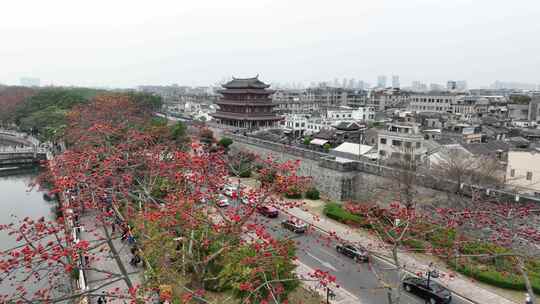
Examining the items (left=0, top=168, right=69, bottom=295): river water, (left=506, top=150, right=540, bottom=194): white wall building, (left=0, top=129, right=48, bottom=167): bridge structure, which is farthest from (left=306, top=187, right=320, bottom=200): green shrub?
(left=0, top=129, right=48, bottom=167): bridge structure

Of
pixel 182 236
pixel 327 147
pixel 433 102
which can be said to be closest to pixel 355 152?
pixel 327 147

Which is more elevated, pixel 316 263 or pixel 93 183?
pixel 93 183

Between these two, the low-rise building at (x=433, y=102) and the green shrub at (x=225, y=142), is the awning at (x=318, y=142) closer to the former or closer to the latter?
the green shrub at (x=225, y=142)

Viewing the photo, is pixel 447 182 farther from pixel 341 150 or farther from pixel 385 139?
pixel 341 150

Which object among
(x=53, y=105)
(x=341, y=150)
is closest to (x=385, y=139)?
(x=341, y=150)

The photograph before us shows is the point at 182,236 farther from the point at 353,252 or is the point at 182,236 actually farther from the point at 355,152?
the point at 355,152

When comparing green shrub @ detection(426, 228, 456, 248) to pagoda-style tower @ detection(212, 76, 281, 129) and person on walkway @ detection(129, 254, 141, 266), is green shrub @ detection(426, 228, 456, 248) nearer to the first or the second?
person on walkway @ detection(129, 254, 141, 266)

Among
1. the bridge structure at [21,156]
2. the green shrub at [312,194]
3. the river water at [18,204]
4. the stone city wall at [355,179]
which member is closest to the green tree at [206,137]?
the stone city wall at [355,179]
